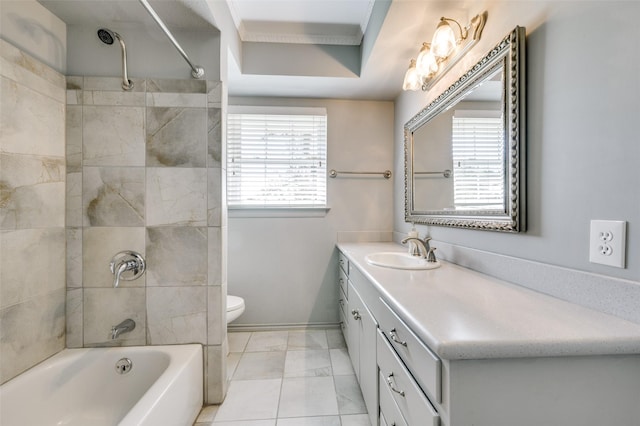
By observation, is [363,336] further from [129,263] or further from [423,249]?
A: [129,263]

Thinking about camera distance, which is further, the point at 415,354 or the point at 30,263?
the point at 30,263

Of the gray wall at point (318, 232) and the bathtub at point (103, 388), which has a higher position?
the gray wall at point (318, 232)

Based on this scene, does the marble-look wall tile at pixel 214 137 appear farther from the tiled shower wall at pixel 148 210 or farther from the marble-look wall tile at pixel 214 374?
the marble-look wall tile at pixel 214 374

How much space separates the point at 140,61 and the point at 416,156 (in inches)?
70.8

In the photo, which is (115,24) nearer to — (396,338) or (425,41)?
(425,41)

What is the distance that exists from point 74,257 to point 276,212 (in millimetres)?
1341

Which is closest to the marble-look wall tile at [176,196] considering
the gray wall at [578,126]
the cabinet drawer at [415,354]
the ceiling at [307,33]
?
the ceiling at [307,33]

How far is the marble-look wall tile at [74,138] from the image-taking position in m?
1.42

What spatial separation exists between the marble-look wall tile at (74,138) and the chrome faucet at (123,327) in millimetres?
855

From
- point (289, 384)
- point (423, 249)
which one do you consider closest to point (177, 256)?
point (289, 384)

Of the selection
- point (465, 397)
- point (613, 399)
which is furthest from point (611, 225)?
point (465, 397)

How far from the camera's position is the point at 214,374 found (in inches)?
59.5

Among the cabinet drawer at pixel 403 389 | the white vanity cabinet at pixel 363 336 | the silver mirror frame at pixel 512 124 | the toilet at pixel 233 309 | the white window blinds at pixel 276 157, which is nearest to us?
the cabinet drawer at pixel 403 389

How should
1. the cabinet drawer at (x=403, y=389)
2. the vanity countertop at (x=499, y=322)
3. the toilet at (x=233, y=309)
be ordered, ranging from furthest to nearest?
the toilet at (x=233, y=309) < the cabinet drawer at (x=403, y=389) < the vanity countertop at (x=499, y=322)
